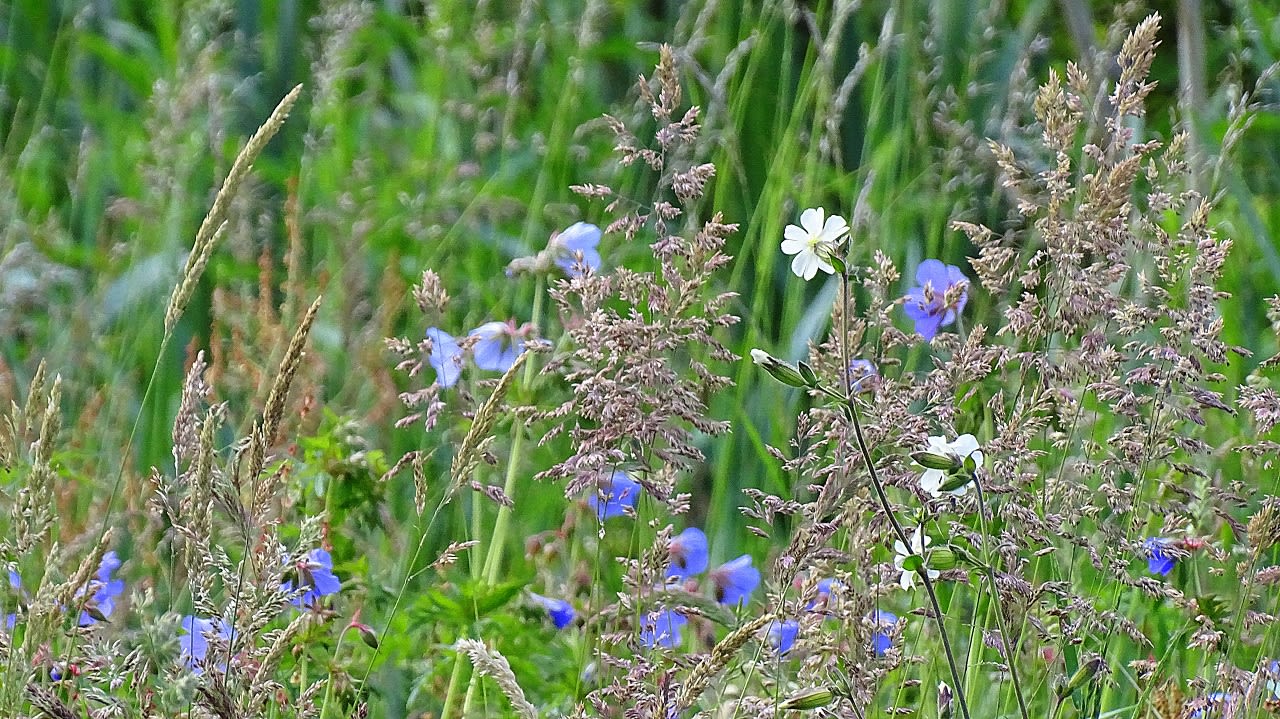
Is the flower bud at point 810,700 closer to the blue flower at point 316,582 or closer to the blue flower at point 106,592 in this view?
the blue flower at point 316,582

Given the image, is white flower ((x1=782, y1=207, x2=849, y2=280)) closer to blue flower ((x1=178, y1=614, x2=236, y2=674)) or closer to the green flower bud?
the green flower bud

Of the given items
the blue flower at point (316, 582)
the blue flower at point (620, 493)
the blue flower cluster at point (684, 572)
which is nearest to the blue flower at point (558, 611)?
the blue flower cluster at point (684, 572)

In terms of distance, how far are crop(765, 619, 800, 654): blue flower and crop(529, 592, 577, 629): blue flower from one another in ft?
0.70

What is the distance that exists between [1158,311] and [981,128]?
77.4 inches

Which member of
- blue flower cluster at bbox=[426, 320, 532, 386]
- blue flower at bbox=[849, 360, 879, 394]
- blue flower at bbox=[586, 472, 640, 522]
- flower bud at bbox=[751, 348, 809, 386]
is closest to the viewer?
flower bud at bbox=[751, 348, 809, 386]

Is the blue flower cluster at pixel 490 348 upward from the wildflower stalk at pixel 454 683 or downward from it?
upward

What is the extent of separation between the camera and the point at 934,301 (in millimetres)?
1481

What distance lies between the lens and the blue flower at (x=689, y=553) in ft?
5.05

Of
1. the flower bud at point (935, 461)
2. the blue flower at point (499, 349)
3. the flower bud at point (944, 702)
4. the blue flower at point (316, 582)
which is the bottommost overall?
the blue flower at point (316, 582)

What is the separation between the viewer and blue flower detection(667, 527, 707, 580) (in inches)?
60.6

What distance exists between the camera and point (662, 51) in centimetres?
116

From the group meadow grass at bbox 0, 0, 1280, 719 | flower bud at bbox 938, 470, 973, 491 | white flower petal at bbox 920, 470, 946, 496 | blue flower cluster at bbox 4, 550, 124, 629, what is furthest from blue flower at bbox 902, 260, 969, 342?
blue flower cluster at bbox 4, 550, 124, 629

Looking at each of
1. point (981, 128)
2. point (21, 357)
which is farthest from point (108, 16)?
point (981, 128)

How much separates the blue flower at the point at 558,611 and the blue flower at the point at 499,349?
25 cm
